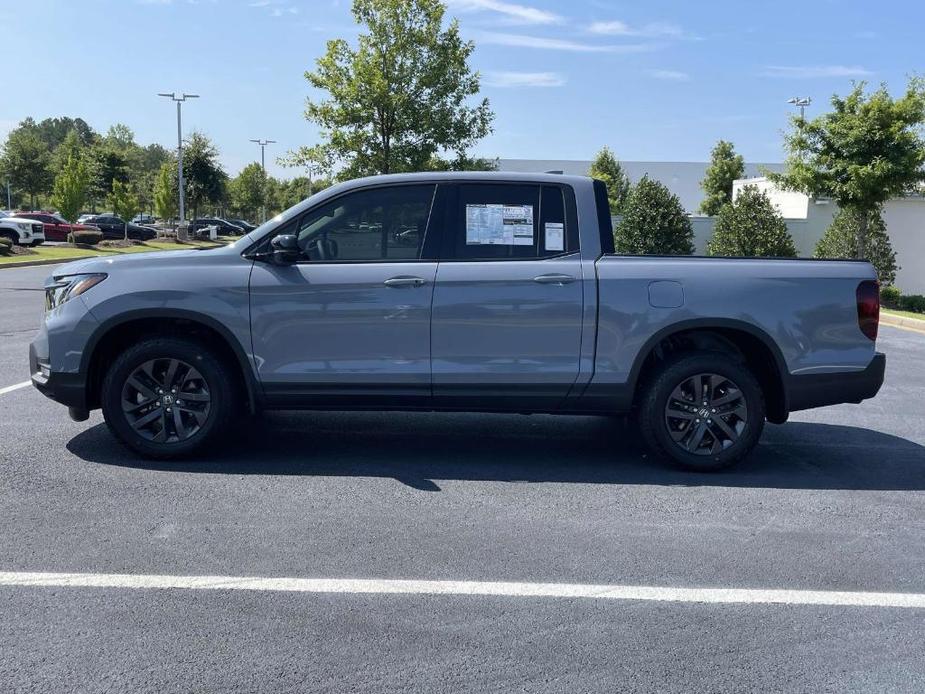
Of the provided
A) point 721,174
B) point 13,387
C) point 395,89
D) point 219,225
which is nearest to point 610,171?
point 721,174

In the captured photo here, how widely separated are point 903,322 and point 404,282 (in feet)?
43.1

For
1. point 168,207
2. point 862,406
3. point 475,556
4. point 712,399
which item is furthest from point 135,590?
point 168,207

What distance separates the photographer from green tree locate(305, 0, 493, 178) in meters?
27.7

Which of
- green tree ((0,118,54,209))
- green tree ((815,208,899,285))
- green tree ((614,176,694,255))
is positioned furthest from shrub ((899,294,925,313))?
green tree ((0,118,54,209))

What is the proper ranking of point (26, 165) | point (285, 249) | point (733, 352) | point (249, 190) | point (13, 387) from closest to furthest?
1. point (285, 249)
2. point (733, 352)
3. point (13, 387)
4. point (26, 165)
5. point (249, 190)

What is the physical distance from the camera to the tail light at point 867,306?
5871 mm

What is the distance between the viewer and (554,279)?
19.0 feet

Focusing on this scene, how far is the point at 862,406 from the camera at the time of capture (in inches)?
333

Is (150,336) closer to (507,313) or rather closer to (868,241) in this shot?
(507,313)

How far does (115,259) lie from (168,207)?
2177 inches

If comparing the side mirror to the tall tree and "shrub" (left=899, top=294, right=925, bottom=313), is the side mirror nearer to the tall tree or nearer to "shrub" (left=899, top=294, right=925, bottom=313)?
"shrub" (left=899, top=294, right=925, bottom=313)

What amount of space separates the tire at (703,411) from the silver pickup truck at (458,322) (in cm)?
1

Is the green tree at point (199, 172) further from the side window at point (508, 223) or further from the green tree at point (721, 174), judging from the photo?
the side window at point (508, 223)

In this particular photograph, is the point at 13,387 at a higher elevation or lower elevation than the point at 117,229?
lower
